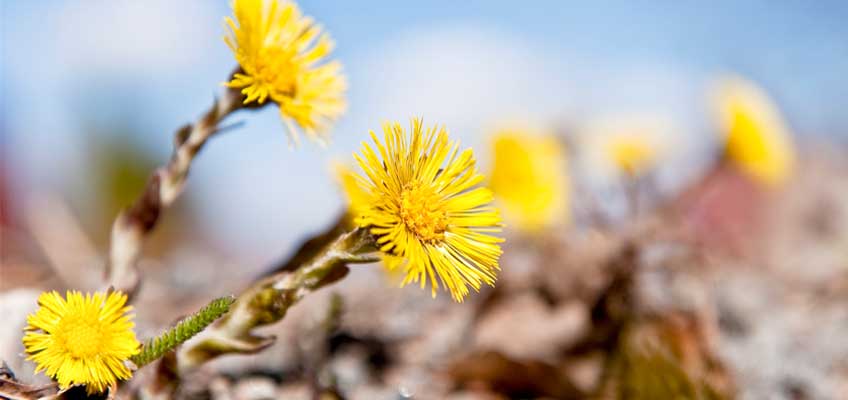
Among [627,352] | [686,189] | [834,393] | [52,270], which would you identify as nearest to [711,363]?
[627,352]

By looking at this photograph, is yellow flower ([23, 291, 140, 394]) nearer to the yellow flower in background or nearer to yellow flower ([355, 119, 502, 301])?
yellow flower ([355, 119, 502, 301])

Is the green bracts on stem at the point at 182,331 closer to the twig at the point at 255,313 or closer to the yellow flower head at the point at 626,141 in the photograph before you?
the twig at the point at 255,313

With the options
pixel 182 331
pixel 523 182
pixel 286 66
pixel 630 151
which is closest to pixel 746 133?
pixel 630 151

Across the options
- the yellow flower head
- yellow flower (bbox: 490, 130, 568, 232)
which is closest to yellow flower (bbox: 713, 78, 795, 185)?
the yellow flower head

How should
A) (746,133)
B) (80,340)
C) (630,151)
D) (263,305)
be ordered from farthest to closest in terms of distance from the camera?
(630,151), (746,133), (263,305), (80,340)

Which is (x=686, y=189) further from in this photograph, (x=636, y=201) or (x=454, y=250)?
(x=454, y=250)

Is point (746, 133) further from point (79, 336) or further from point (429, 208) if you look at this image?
point (79, 336)

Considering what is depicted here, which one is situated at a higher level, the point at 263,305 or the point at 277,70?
the point at 277,70
